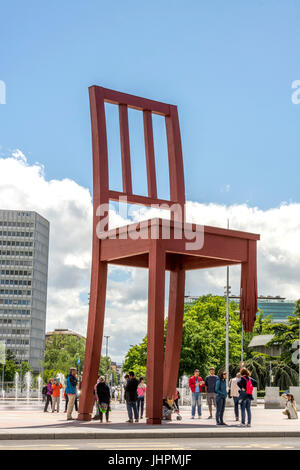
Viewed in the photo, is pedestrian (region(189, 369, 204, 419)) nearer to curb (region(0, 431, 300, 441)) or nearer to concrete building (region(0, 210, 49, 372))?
curb (region(0, 431, 300, 441))

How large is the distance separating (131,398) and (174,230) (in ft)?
13.7

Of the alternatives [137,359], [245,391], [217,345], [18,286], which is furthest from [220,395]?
[18,286]

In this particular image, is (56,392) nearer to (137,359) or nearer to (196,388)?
(196,388)

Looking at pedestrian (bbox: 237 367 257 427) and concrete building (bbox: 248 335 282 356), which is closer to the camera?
pedestrian (bbox: 237 367 257 427)

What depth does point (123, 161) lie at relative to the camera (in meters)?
16.6

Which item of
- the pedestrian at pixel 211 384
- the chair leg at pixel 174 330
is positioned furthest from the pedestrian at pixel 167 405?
the pedestrian at pixel 211 384

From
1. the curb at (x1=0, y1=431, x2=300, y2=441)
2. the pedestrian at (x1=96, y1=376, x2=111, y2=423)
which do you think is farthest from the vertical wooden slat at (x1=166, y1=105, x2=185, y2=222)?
the curb at (x1=0, y1=431, x2=300, y2=441)

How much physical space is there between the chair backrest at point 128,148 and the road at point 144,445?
19.4 feet

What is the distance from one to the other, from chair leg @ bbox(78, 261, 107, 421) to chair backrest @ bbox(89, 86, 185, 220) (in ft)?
5.51

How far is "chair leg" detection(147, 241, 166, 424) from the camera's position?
1474cm

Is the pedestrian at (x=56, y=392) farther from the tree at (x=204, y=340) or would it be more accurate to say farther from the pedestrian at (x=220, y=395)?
the tree at (x=204, y=340)

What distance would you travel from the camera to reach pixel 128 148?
54.6 ft
